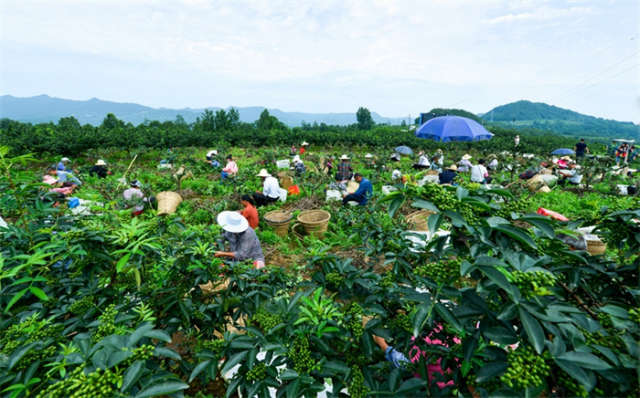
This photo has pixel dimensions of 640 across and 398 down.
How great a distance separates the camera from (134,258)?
185 cm

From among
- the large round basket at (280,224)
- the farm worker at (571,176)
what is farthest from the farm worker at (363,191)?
the farm worker at (571,176)

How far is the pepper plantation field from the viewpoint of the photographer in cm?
102

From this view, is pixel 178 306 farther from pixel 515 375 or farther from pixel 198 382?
pixel 515 375

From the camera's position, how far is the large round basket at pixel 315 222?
18.6 feet

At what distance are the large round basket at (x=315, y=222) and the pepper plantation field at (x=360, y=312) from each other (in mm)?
3371

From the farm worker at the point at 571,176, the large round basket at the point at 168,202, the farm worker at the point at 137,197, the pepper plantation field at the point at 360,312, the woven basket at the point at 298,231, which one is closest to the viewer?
Answer: the pepper plantation field at the point at 360,312

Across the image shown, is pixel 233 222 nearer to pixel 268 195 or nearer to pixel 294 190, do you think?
pixel 268 195

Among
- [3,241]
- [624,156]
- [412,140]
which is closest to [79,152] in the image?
[3,241]

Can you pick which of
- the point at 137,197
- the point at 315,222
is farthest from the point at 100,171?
the point at 315,222

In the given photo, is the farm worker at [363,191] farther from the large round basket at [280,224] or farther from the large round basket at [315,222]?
the large round basket at [280,224]

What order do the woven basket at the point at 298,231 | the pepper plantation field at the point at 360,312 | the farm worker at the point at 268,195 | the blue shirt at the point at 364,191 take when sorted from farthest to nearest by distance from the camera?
the farm worker at the point at 268,195 < the blue shirt at the point at 364,191 < the woven basket at the point at 298,231 < the pepper plantation field at the point at 360,312

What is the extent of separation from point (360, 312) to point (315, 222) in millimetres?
4198

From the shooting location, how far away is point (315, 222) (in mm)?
5637

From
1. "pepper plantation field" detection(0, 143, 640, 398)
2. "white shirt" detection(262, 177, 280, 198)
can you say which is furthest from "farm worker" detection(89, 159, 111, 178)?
"pepper plantation field" detection(0, 143, 640, 398)
